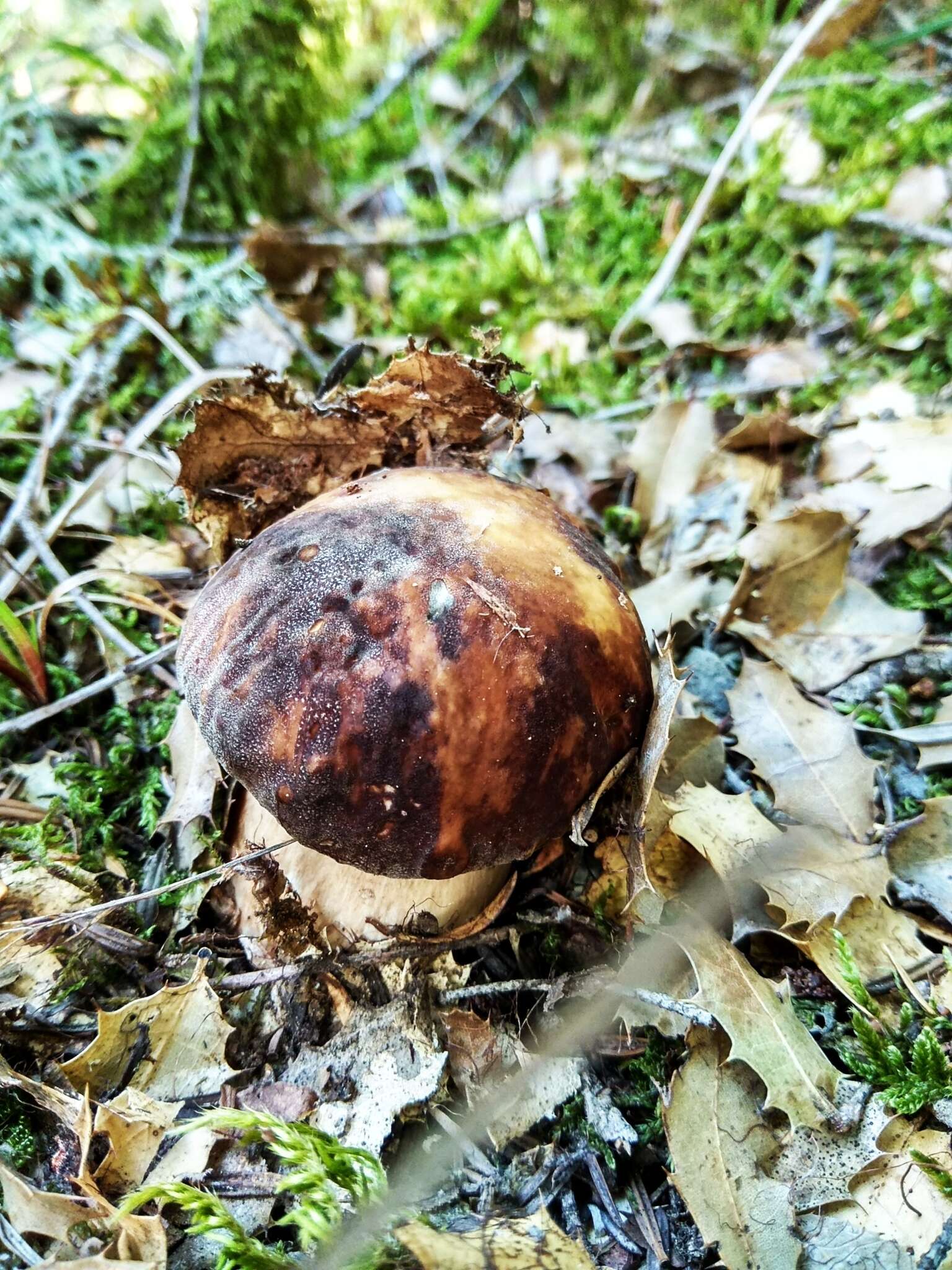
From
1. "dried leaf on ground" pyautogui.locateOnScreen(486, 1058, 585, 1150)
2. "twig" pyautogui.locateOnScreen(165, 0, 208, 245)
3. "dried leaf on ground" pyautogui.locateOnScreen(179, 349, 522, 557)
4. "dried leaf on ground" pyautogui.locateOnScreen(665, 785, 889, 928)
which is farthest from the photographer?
"twig" pyautogui.locateOnScreen(165, 0, 208, 245)

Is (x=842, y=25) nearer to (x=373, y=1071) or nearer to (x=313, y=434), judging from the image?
(x=313, y=434)

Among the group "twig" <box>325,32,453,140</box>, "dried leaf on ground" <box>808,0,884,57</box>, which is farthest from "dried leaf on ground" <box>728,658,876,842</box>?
"twig" <box>325,32,453,140</box>

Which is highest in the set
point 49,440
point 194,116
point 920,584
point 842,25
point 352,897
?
point 194,116

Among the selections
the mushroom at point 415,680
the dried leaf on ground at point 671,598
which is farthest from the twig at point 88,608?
the dried leaf on ground at point 671,598

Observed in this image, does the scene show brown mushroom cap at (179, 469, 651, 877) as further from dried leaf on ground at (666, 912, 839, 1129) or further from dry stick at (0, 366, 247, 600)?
dry stick at (0, 366, 247, 600)

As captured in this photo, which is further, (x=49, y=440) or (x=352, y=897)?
(x=49, y=440)

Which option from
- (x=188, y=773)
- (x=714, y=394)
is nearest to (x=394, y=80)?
(x=714, y=394)
